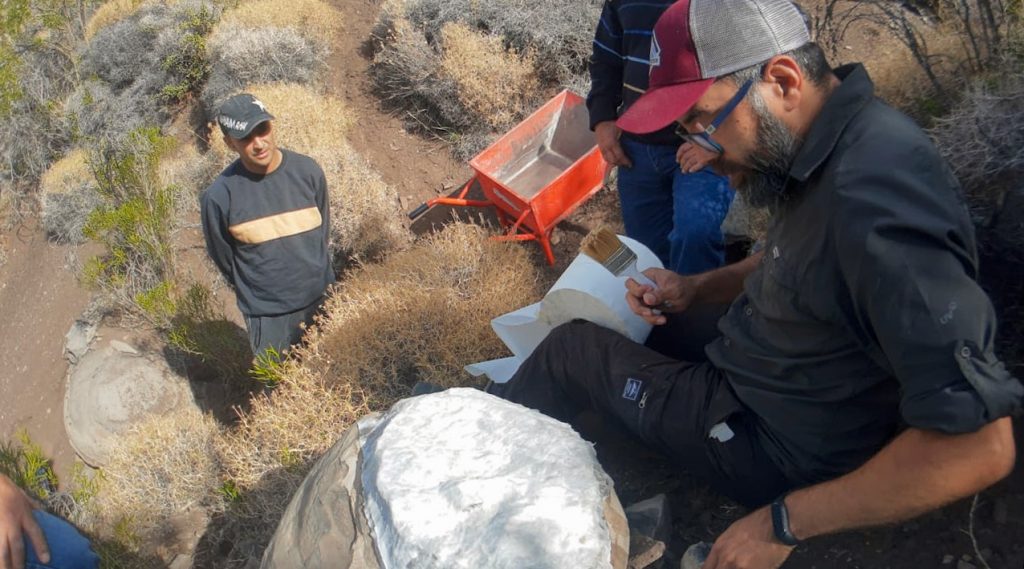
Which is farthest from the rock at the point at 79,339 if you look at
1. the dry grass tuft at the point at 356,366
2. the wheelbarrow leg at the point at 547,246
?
the wheelbarrow leg at the point at 547,246

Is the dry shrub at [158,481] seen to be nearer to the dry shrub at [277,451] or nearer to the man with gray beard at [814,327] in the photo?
the dry shrub at [277,451]

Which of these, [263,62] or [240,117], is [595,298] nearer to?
[240,117]

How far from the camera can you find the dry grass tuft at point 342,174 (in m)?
6.15

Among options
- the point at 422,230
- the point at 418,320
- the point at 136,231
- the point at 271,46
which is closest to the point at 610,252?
the point at 418,320

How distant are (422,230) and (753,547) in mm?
4888

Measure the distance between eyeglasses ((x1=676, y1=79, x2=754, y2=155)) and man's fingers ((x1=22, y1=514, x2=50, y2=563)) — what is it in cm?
264

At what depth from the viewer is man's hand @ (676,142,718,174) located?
2031 mm

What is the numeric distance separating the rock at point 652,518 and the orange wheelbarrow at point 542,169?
2.75 metres

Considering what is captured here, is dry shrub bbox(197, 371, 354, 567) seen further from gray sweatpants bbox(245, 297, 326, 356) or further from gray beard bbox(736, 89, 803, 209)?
gray beard bbox(736, 89, 803, 209)

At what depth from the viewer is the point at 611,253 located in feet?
8.96

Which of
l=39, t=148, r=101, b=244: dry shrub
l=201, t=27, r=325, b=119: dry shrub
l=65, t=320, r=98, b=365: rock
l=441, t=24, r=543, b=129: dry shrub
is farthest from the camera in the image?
l=39, t=148, r=101, b=244: dry shrub

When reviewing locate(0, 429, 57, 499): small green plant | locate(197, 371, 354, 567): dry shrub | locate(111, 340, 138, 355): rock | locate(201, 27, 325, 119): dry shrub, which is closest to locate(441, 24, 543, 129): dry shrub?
locate(201, 27, 325, 119): dry shrub

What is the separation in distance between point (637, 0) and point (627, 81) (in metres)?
0.34

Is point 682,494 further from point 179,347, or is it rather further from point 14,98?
point 14,98
